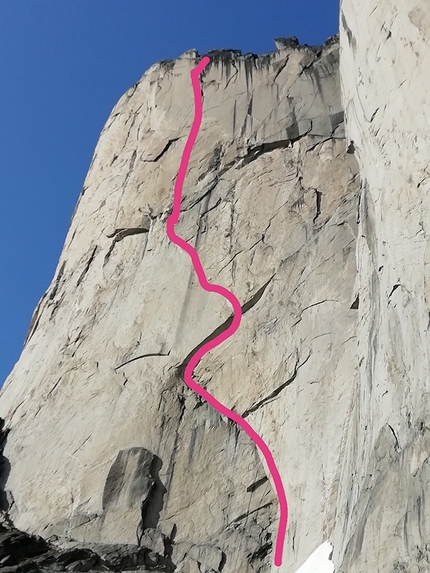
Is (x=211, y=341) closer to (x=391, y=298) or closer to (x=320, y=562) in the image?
(x=320, y=562)

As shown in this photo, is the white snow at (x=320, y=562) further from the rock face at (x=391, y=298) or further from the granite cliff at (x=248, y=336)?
the rock face at (x=391, y=298)

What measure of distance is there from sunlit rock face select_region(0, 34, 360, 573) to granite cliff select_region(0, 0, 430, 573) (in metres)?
0.04

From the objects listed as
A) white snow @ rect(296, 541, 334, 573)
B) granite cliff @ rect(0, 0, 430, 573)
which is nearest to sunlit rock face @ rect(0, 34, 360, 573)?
granite cliff @ rect(0, 0, 430, 573)

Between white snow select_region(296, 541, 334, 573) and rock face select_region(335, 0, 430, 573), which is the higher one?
rock face select_region(335, 0, 430, 573)

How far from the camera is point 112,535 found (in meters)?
13.2

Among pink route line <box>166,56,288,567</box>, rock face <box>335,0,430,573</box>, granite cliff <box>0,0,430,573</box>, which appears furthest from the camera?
pink route line <box>166,56,288,567</box>

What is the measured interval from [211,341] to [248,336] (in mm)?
780

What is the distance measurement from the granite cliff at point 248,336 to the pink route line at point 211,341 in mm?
148

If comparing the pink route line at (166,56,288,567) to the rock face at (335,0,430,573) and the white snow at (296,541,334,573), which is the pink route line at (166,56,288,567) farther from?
the rock face at (335,0,430,573)

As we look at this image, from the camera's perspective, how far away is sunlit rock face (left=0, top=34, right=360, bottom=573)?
12953mm

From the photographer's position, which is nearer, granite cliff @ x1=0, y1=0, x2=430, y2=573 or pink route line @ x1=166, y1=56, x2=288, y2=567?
granite cliff @ x1=0, y1=0, x2=430, y2=573

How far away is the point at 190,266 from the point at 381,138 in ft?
24.1

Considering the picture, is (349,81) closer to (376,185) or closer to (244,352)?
(376,185)

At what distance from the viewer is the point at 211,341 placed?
49.5ft
